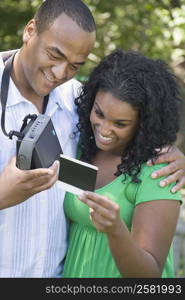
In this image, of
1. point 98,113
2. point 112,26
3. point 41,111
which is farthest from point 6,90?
point 112,26

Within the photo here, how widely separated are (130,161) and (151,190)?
0.23 meters

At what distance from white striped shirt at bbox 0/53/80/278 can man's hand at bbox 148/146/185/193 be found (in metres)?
0.52

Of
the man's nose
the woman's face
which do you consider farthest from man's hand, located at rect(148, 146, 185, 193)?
the man's nose

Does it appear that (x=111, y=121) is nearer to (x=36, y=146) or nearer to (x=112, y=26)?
(x=36, y=146)

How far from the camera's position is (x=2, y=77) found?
3.33 m

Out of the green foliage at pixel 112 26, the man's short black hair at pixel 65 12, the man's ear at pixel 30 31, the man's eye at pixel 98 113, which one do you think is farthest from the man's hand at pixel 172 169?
the green foliage at pixel 112 26

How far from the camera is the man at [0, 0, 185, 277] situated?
3.27 metres

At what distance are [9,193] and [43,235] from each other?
42 centimetres

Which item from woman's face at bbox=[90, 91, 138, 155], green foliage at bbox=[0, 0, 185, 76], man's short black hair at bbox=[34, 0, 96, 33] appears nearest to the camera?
woman's face at bbox=[90, 91, 138, 155]

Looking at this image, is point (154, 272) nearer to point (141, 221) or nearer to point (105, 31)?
point (141, 221)

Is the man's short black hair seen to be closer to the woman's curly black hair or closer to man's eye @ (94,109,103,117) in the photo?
the woman's curly black hair

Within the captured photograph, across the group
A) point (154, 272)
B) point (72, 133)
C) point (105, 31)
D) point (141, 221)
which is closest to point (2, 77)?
point (72, 133)

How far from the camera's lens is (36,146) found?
2.93m

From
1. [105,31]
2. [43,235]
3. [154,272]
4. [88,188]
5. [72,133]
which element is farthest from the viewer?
[105,31]
